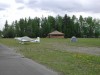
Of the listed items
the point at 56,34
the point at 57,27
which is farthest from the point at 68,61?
the point at 57,27

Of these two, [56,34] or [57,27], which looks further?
[57,27]

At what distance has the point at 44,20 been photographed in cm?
16338

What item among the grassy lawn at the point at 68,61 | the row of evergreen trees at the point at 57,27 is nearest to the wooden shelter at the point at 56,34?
the row of evergreen trees at the point at 57,27

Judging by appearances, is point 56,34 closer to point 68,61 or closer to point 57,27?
point 57,27

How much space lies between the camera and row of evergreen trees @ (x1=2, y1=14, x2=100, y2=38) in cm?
15125

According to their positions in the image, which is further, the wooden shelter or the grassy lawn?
the wooden shelter

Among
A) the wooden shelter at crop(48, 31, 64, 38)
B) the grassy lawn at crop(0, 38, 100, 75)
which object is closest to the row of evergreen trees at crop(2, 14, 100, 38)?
the wooden shelter at crop(48, 31, 64, 38)

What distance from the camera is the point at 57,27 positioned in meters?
162

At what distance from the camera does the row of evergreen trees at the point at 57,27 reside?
496 ft

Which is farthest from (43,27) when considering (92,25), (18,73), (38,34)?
(18,73)

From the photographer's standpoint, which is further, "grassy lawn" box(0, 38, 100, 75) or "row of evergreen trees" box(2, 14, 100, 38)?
"row of evergreen trees" box(2, 14, 100, 38)

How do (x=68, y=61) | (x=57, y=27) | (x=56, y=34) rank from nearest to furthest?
(x=68, y=61)
(x=56, y=34)
(x=57, y=27)

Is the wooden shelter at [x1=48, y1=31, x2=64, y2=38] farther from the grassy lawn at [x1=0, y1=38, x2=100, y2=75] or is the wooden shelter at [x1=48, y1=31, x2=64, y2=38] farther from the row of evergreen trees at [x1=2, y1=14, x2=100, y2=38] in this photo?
the grassy lawn at [x1=0, y1=38, x2=100, y2=75]

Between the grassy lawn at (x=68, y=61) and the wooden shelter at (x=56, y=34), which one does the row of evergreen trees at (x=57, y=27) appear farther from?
the grassy lawn at (x=68, y=61)
